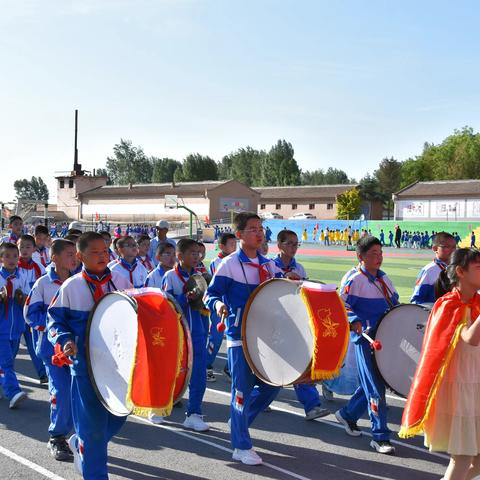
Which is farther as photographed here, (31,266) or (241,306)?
(31,266)

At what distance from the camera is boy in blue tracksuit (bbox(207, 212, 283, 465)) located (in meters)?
5.39

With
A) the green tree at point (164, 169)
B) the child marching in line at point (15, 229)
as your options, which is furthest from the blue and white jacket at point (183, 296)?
the green tree at point (164, 169)

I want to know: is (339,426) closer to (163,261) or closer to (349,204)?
(163,261)

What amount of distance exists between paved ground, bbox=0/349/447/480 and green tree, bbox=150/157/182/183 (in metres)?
109

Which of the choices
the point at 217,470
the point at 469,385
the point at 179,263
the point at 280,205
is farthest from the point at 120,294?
the point at 280,205

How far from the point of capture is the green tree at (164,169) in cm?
11519

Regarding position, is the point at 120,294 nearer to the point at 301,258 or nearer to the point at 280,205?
the point at 301,258

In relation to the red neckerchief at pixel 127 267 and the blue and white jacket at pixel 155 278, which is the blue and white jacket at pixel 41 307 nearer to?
the blue and white jacket at pixel 155 278

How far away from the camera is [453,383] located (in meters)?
4.06

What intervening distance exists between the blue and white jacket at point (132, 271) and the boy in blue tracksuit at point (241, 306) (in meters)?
3.08

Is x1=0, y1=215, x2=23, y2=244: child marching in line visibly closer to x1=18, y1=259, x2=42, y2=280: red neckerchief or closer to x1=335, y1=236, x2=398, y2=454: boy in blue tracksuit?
x1=18, y1=259, x2=42, y2=280: red neckerchief

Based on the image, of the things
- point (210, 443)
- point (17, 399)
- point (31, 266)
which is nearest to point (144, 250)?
point (31, 266)

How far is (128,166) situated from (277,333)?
389 ft

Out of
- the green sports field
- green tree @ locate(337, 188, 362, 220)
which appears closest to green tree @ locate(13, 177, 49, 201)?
green tree @ locate(337, 188, 362, 220)
